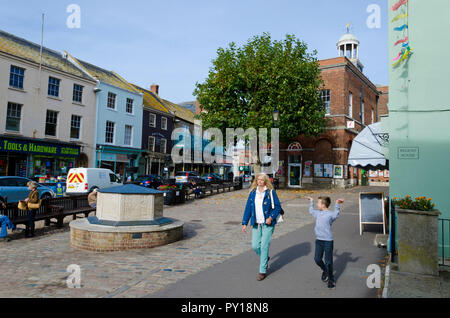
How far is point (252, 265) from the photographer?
609cm

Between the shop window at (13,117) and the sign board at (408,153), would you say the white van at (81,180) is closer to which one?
the shop window at (13,117)

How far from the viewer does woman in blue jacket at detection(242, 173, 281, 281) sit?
17.7 ft

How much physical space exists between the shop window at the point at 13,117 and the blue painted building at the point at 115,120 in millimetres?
6969

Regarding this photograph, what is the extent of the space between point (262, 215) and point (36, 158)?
24.5m

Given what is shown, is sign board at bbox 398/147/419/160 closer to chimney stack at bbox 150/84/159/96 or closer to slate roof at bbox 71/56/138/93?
slate roof at bbox 71/56/138/93

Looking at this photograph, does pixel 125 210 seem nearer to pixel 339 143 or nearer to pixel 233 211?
pixel 233 211

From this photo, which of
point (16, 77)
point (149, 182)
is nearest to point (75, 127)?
point (16, 77)

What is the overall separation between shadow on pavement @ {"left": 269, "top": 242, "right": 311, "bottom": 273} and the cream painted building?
74.7 feet

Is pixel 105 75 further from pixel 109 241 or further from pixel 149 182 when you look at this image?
pixel 109 241

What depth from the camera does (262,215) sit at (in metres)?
5.48

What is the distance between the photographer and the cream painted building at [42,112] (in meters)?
22.6

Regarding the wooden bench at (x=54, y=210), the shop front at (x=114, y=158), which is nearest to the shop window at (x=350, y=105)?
the shop front at (x=114, y=158)

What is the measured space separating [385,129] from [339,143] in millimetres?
21846

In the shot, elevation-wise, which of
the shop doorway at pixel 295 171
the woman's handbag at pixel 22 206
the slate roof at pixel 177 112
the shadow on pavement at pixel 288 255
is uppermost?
the slate roof at pixel 177 112
